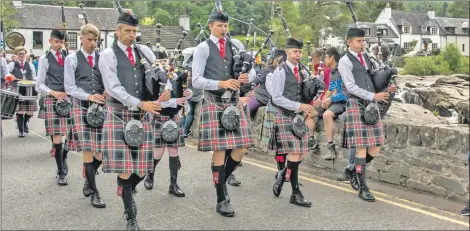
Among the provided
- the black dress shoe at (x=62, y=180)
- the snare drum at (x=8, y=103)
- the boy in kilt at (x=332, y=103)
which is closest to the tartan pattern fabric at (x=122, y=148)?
the black dress shoe at (x=62, y=180)

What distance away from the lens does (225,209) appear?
5625mm

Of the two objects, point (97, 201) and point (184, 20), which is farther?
point (184, 20)

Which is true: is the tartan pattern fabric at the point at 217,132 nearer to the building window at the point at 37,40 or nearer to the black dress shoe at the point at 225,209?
the black dress shoe at the point at 225,209

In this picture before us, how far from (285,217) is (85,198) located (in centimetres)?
228

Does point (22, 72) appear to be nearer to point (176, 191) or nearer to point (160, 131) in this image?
point (160, 131)

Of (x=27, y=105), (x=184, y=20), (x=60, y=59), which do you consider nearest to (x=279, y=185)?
(x=60, y=59)

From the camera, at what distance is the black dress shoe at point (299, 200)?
6.02 metres

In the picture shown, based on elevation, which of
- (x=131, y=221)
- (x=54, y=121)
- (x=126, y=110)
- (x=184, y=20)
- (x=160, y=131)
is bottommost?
(x=131, y=221)

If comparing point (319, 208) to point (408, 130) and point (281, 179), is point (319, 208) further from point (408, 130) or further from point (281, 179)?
point (408, 130)

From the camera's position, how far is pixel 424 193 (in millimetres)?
6531

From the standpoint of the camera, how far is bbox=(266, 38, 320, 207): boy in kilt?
6223 millimetres

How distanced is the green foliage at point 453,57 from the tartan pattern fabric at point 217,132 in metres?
25.3

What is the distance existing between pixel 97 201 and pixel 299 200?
6.78 feet

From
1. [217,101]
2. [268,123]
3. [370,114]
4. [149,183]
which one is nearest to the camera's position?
[217,101]
